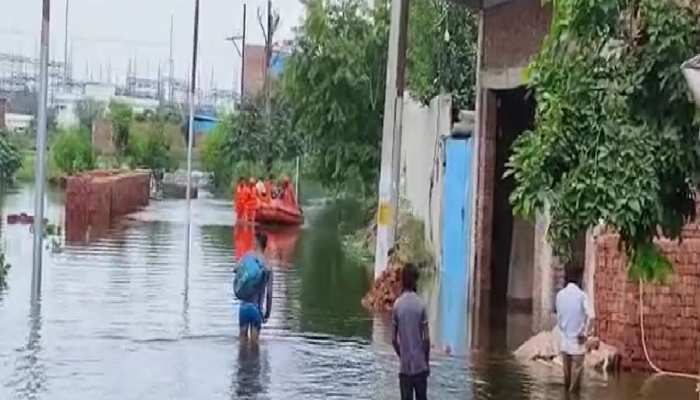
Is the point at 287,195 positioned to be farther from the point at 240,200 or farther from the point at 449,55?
the point at 449,55

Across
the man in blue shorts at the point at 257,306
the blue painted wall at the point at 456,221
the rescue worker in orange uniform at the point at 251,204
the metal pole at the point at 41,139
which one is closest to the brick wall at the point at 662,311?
the man in blue shorts at the point at 257,306

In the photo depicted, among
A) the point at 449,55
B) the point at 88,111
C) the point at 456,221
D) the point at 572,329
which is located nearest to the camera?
the point at 572,329

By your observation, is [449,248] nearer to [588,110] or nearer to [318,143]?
[318,143]

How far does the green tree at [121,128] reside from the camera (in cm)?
8194

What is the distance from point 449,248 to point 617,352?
500 inches

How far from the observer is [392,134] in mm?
24609

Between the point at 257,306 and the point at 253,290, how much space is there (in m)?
0.52

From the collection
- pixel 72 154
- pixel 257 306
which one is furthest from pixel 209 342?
pixel 72 154

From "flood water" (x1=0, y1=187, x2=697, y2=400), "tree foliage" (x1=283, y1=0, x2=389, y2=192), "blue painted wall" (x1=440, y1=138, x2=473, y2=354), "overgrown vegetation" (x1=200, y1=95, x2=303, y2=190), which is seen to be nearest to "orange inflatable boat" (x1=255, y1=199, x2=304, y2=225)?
"tree foliage" (x1=283, y1=0, x2=389, y2=192)

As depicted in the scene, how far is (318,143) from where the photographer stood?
43188 mm

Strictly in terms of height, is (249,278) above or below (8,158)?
below

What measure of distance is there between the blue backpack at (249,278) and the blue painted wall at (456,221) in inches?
315

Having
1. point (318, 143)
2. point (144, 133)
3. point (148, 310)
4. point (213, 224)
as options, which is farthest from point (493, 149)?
point (144, 133)

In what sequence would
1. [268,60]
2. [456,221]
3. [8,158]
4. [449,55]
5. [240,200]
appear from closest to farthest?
1. [456,221]
2. [449,55]
3. [240,200]
4. [268,60]
5. [8,158]
